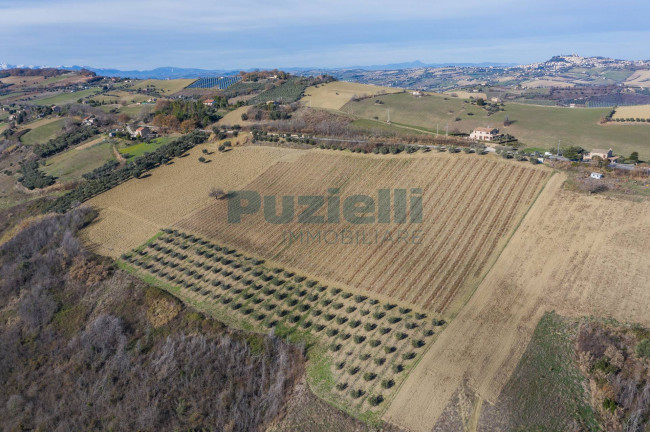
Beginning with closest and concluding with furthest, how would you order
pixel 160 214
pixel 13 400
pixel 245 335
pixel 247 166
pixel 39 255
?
pixel 13 400
pixel 245 335
pixel 39 255
pixel 160 214
pixel 247 166

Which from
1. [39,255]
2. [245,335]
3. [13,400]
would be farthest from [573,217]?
[39,255]

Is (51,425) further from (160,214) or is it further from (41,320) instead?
(160,214)

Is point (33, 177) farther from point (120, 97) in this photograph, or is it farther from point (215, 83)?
point (215, 83)

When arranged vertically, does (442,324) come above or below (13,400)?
above

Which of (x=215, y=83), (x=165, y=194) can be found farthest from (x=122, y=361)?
(x=215, y=83)

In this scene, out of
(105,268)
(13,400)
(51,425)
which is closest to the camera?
(51,425)

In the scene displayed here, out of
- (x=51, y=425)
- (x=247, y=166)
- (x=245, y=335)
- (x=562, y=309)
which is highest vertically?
(x=247, y=166)

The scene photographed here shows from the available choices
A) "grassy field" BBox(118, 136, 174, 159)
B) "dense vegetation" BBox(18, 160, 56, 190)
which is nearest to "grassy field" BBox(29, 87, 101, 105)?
"dense vegetation" BBox(18, 160, 56, 190)
